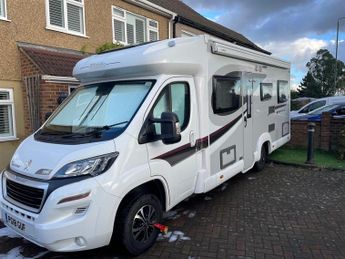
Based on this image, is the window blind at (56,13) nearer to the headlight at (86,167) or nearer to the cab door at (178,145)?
the cab door at (178,145)

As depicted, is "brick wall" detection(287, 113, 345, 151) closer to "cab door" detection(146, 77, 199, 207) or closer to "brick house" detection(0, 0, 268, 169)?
"cab door" detection(146, 77, 199, 207)

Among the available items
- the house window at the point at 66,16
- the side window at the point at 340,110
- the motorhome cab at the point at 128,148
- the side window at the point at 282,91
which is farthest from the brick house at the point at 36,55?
the side window at the point at 340,110

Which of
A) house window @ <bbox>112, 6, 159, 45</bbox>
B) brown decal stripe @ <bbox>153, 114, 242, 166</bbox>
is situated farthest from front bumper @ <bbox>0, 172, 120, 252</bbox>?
house window @ <bbox>112, 6, 159, 45</bbox>

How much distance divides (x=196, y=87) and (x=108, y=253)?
2.57 meters

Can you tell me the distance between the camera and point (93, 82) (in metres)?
4.78

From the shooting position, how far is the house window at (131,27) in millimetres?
11956

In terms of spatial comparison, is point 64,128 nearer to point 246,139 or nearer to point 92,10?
point 246,139

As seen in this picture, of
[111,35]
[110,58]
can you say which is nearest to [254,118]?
[110,58]

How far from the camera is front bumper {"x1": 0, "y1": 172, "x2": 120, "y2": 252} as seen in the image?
3.26 meters

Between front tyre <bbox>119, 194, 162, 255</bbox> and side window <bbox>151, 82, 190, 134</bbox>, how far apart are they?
0.89 m

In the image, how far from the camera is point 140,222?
396 cm

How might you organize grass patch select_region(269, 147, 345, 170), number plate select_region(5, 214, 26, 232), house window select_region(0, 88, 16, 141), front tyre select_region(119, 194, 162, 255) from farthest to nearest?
house window select_region(0, 88, 16, 141)
grass patch select_region(269, 147, 345, 170)
front tyre select_region(119, 194, 162, 255)
number plate select_region(5, 214, 26, 232)

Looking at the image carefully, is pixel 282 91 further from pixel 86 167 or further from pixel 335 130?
pixel 86 167

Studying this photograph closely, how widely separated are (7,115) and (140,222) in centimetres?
632
